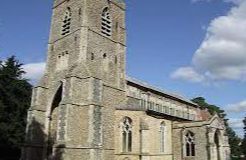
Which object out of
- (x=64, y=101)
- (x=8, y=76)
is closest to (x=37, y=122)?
(x=64, y=101)

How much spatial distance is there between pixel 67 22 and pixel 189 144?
1988 centimetres

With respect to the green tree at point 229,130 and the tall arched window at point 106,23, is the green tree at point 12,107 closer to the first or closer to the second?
the tall arched window at point 106,23

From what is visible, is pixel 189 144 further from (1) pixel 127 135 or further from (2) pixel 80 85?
(2) pixel 80 85

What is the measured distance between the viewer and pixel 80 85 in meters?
29.0

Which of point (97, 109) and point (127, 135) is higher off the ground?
point (97, 109)

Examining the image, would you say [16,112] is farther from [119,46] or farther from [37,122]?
[119,46]

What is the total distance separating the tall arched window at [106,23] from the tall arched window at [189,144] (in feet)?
48.7

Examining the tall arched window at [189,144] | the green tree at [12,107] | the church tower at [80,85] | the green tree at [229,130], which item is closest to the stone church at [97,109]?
the church tower at [80,85]

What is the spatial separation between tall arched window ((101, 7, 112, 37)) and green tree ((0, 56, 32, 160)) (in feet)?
47.3

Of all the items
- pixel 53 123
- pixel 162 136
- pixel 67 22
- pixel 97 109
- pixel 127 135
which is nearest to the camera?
pixel 97 109

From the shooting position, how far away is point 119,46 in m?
35.1

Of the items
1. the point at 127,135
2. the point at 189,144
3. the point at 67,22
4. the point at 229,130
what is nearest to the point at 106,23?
the point at 67,22

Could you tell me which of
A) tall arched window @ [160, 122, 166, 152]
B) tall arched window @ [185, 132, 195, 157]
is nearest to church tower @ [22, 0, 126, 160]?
tall arched window @ [160, 122, 166, 152]

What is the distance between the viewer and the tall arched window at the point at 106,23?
34.4 meters
